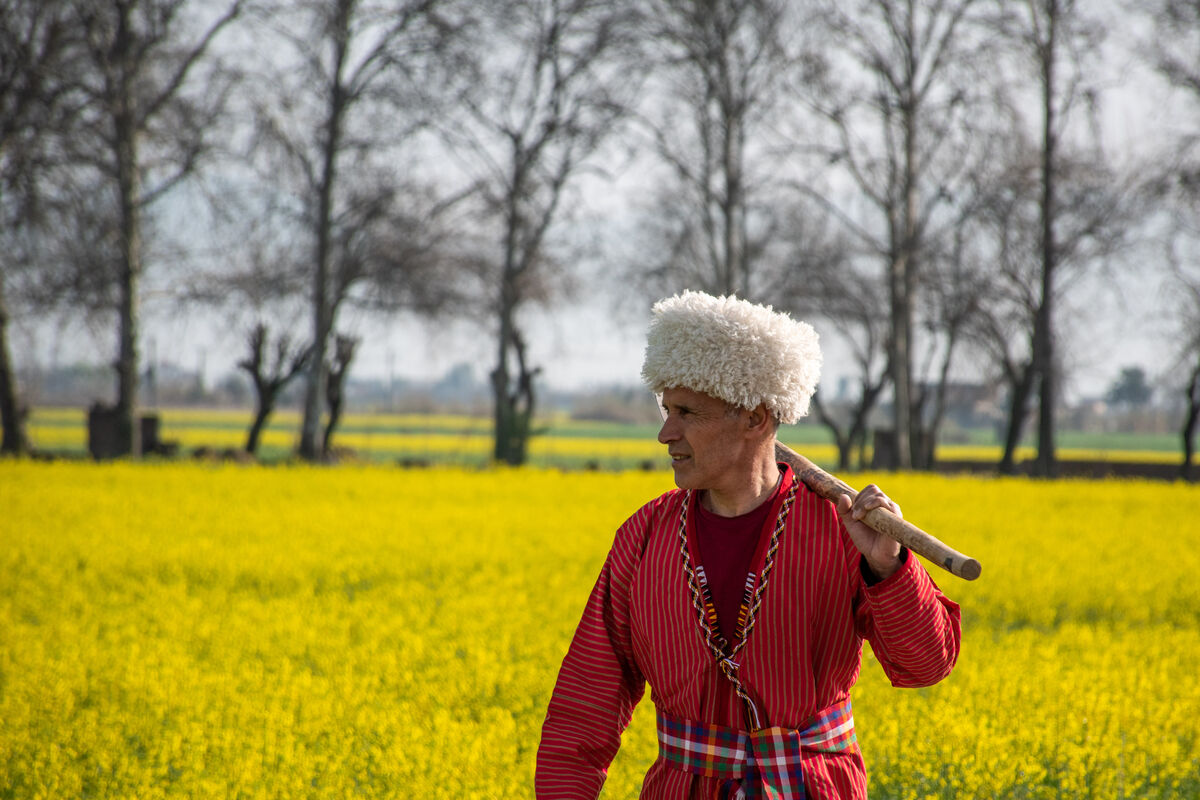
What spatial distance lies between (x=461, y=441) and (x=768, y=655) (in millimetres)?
53243

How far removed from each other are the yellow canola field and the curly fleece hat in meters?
2.39

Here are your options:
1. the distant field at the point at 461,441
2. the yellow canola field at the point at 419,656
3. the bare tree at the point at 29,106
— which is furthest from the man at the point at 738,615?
the distant field at the point at 461,441

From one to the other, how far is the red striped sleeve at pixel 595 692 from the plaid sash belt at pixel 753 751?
0.15 metres

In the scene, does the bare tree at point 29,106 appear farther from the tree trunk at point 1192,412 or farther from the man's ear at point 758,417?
the tree trunk at point 1192,412

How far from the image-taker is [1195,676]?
21.3 feet

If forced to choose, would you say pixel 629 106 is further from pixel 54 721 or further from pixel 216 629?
pixel 54 721

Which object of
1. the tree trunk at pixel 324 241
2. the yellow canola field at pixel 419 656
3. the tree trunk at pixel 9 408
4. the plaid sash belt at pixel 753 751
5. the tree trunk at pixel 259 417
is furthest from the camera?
the tree trunk at pixel 259 417

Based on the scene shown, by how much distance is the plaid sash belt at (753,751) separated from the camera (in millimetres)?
2400

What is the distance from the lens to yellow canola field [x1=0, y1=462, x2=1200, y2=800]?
469 centimetres

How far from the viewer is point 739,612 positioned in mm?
2502

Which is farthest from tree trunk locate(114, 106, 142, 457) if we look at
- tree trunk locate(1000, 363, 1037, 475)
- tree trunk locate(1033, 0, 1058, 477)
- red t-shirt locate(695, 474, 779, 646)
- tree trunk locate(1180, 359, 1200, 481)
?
tree trunk locate(1180, 359, 1200, 481)

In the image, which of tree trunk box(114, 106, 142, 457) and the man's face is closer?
the man's face

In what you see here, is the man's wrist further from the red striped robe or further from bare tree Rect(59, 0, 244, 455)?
bare tree Rect(59, 0, 244, 455)

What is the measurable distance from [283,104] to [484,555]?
43.0ft
